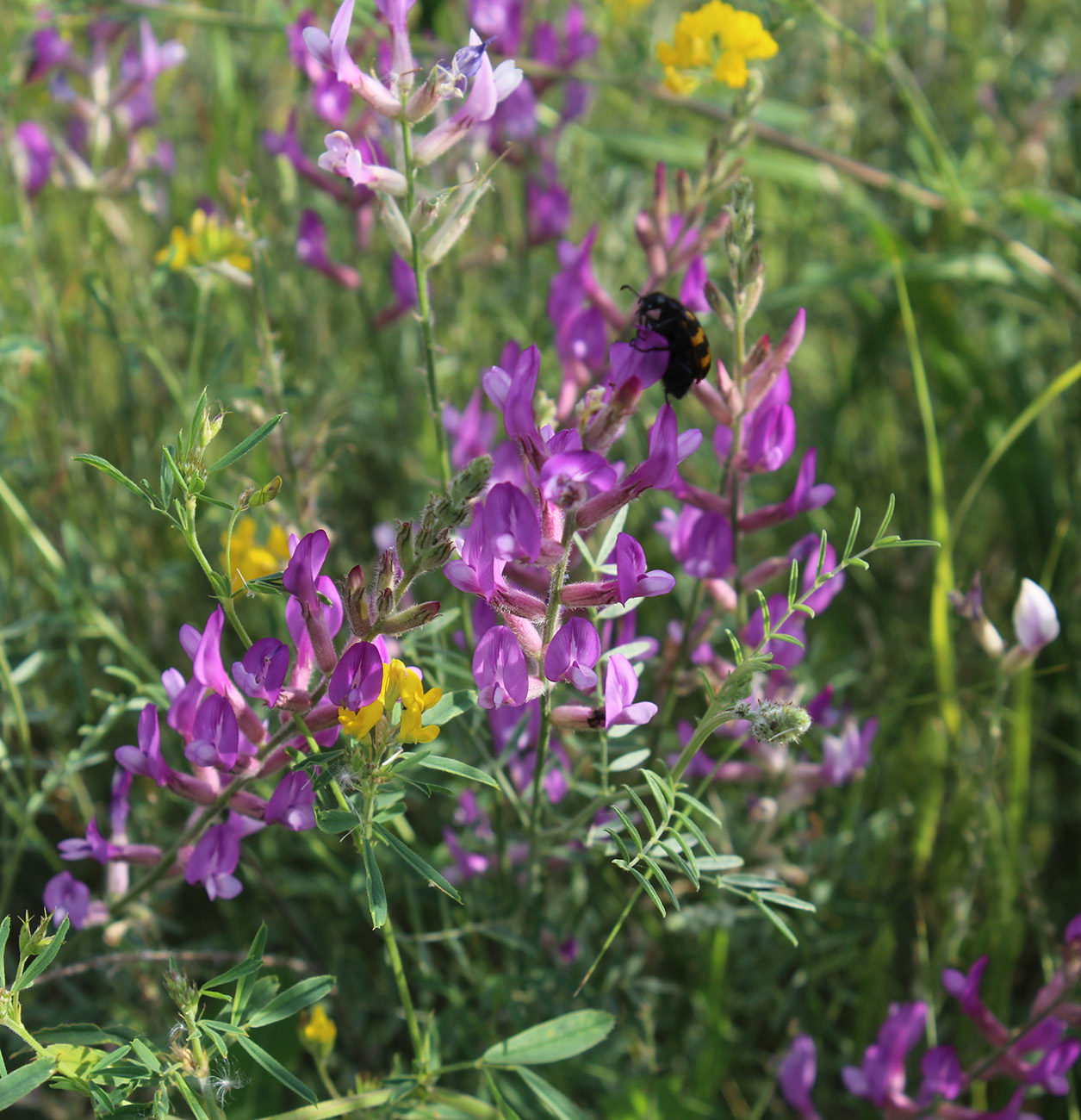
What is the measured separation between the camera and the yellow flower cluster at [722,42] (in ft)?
5.56

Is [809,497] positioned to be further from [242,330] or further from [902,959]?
[242,330]

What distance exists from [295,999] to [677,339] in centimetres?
84

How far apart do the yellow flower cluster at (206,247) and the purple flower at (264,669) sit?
1.06 meters

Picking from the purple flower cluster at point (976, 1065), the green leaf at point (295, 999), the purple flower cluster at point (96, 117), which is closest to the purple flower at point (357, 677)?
the green leaf at point (295, 999)

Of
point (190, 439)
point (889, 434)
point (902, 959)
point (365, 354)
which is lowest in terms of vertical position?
point (902, 959)

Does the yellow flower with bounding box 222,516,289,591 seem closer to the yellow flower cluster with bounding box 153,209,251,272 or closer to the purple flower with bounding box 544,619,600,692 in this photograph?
the yellow flower cluster with bounding box 153,209,251,272

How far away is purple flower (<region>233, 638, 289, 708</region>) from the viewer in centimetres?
111

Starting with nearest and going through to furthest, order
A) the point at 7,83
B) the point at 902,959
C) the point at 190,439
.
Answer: the point at 190,439 < the point at 902,959 < the point at 7,83

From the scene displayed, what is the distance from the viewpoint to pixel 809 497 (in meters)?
1.52

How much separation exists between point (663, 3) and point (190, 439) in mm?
3386

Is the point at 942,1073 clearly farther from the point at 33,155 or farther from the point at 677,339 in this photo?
the point at 33,155

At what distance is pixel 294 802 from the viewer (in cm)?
119

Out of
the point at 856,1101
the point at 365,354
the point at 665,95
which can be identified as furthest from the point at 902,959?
the point at 365,354

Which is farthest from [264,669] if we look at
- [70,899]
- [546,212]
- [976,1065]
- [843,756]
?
[546,212]
